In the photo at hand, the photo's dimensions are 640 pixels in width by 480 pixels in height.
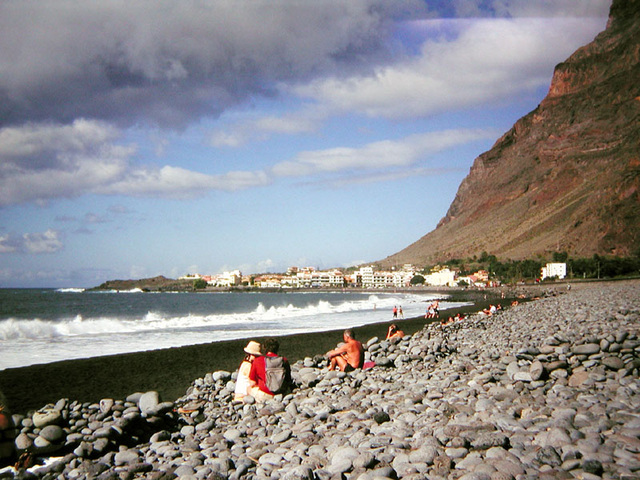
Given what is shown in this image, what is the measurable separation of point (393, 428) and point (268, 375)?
3383 millimetres

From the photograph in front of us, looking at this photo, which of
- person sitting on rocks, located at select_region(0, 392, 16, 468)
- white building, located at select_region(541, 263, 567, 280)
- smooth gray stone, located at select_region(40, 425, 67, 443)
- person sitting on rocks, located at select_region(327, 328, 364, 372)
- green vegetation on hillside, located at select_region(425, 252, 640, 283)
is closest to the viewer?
person sitting on rocks, located at select_region(0, 392, 16, 468)

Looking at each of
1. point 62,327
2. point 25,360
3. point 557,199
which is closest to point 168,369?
point 25,360

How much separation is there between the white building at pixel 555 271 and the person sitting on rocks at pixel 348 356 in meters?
102

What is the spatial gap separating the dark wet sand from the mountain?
10414cm

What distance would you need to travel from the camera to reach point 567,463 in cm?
429

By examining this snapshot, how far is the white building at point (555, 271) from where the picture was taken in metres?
102

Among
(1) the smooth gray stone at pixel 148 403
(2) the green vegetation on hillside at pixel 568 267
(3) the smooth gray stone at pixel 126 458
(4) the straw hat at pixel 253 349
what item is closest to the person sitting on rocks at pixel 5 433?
(3) the smooth gray stone at pixel 126 458

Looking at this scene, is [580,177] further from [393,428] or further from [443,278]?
[393,428]

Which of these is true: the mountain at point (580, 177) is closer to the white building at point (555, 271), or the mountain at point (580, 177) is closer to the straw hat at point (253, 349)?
Answer: the white building at point (555, 271)

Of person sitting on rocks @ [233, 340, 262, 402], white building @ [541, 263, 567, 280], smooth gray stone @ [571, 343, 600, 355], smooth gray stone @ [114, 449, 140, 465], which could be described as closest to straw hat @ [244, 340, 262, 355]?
person sitting on rocks @ [233, 340, 262, 402]

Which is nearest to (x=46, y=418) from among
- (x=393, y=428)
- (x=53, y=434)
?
(x=53, y=434)

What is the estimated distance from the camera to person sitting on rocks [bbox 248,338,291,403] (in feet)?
28.6

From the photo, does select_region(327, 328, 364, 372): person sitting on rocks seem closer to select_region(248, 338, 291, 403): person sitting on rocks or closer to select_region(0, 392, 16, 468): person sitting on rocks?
select_region(248, 338, 291, 403): person sitting on rocks

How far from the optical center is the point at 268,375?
28.9 feet
